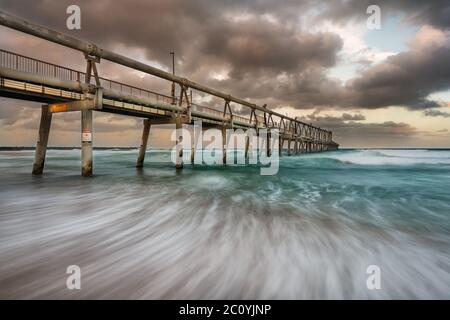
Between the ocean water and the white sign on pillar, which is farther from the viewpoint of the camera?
the white sign on pillar

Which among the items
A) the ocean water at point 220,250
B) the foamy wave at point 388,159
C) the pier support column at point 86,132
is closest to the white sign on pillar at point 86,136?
the pier support column at point 86,132

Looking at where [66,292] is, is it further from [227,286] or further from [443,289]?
[443,289]

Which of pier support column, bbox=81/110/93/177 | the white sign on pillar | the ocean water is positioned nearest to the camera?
the ocean water

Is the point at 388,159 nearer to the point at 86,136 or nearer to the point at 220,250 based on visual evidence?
the point at 86,136

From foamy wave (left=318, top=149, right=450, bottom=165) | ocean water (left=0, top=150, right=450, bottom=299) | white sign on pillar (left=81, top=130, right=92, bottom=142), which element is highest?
white sign on pillar (left=81, top=130, right=92, bottom=142)

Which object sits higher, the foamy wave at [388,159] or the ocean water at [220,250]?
the foamy wave at [388,159]

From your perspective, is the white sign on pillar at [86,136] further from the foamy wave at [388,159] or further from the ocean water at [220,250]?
the foamy wave at [388,159]

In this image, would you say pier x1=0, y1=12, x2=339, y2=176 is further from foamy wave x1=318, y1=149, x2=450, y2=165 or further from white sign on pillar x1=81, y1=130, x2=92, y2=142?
foamy wave x1=318, y1=149, x2=450, y2=165

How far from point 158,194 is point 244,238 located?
527 cm

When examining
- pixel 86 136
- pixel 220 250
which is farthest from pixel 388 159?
pixel 220 250

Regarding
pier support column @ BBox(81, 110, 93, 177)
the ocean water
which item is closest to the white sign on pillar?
pier support column @ BBox(81, 110, 93, 177)

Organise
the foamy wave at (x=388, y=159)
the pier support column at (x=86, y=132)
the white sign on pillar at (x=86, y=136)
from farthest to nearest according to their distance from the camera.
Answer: the foamy wave at (x=388, y=159) → the white sign on pillar at (x=86, y=136) → the pier support column at (x=86, y=132)
